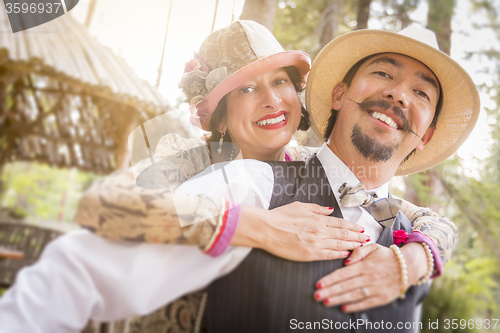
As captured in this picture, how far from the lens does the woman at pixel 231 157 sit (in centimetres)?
83

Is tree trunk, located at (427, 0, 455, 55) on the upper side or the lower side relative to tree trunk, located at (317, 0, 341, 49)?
upper

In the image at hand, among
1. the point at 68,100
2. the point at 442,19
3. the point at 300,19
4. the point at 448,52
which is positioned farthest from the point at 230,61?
the point at 442,19

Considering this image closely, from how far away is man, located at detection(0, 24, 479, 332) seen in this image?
820mm

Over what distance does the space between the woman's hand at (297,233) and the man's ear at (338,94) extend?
627 millimetres

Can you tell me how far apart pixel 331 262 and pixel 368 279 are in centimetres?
12

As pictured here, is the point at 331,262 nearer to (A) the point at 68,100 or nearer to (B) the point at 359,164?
(B) the point at 359,164

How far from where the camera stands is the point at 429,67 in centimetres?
134


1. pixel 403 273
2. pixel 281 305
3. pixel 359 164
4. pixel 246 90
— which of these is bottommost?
pixel 281 305

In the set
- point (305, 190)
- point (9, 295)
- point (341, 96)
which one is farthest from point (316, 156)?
point (9, 295)

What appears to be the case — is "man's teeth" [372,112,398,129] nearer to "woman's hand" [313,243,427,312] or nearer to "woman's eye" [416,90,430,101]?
"woman's eye" [416,90,430,101]

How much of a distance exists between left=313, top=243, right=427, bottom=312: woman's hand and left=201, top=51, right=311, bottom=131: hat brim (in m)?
0.79

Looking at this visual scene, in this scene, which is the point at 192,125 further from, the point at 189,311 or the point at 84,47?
the point at 189,311

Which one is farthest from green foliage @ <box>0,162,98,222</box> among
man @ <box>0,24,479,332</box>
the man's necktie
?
the man's necktie

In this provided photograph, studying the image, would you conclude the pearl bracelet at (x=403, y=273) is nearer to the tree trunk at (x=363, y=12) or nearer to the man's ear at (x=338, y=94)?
the man's ear at (x=338, y=94)
